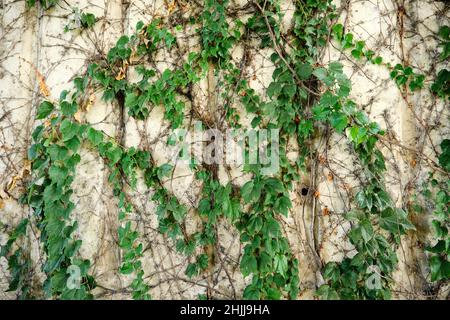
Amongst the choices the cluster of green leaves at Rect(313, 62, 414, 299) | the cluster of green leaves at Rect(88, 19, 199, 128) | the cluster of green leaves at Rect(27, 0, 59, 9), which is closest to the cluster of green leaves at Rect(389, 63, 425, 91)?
Result: the cluster of green leaves at Rect(313, 62, 414, 299)

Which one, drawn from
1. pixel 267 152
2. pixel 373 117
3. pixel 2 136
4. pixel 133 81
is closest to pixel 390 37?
pixel 373 117

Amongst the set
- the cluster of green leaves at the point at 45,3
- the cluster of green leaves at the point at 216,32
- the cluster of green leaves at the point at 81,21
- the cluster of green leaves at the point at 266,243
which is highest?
the cluster of green leaves at the point at 45,3

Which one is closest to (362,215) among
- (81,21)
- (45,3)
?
(81,21)

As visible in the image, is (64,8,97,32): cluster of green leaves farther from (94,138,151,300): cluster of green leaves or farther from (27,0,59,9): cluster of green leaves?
(94,138,151,300): cluster of green leaves

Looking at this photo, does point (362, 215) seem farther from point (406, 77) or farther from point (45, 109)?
point (45, 109)

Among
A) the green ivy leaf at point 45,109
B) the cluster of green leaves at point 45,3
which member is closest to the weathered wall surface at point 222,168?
the cluster of green leaves at point 45,3

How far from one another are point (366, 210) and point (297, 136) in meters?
0.60

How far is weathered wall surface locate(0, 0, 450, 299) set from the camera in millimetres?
1851

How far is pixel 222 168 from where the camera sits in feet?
6.28

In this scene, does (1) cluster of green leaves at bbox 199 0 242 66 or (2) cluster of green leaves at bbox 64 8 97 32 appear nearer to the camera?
(1) cluster of green leaves at bbox 199 0 242 66

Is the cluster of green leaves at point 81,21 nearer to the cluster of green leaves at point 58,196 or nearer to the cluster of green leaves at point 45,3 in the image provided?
the cluster of green leaves at point 45,3

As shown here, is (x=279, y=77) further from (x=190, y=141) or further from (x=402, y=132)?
(x=402, y=132)

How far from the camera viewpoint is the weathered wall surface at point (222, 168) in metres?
1.85

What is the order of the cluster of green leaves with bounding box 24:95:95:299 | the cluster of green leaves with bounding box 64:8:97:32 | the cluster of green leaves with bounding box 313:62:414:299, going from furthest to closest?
1. the cluster of green leaves with bounding box 64:8:97:32
2. the cluster of green leaves with bounding box 24:95:95:299
3. the cluster of green leaves with bounding box 313:62:414:299
